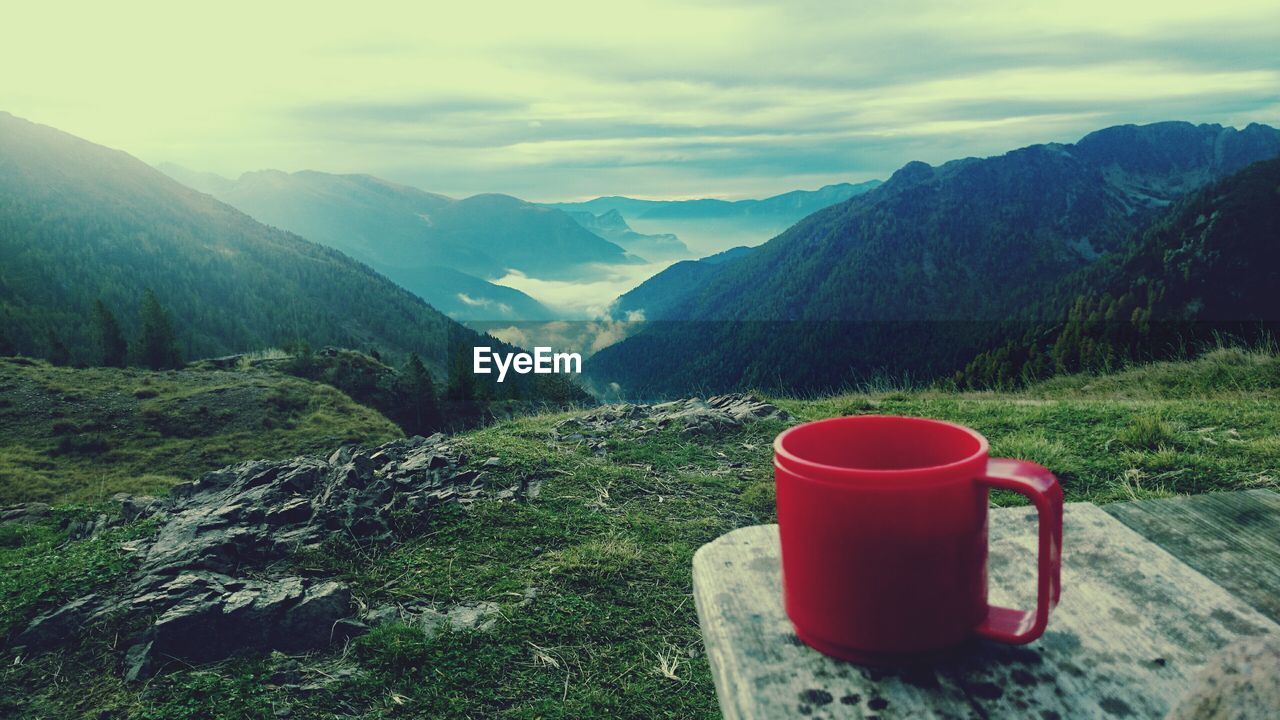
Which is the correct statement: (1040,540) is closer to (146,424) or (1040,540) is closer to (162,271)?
(146,424)

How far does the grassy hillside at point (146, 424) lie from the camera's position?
1695 centimetres

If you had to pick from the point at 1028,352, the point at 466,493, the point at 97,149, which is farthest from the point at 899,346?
the point at 97,149

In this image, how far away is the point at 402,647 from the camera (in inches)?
150

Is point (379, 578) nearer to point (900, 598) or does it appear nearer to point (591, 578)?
point (591, 578)

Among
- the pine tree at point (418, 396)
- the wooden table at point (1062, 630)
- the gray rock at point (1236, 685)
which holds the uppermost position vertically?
the gray rock at point (1236, 685)

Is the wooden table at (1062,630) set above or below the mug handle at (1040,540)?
below

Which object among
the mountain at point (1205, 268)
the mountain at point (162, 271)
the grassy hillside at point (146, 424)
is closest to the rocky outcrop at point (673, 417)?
the grassy hillside at point (146, 424)

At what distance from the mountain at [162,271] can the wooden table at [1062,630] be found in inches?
3715

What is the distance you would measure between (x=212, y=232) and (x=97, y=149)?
57.5 meters

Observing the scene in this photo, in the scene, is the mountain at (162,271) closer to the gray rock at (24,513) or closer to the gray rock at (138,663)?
the gray rock at (24,513)

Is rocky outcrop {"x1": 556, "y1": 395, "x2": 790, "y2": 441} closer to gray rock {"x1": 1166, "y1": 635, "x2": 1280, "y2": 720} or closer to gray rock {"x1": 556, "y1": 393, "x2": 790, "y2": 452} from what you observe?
gray rock {"x1": 556, "y1": 393, "x2": 790, "y2": 452}

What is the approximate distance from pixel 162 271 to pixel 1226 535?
444 ft

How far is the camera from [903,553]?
1.20 m

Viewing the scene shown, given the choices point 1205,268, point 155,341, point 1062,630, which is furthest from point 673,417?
point 1205,268
